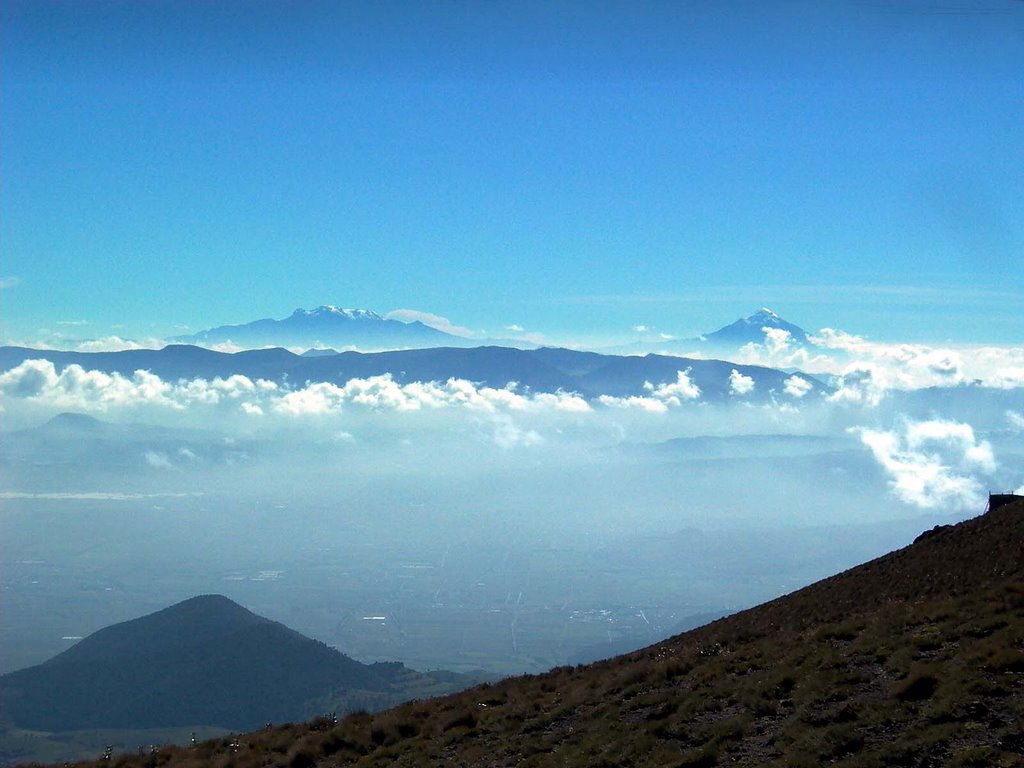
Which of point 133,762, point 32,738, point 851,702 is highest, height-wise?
point 851,702

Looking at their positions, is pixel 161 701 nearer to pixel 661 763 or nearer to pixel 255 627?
pixel 255 627

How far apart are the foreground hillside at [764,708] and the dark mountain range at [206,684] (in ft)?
431

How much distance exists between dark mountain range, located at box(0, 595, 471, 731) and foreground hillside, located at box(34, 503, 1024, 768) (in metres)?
131

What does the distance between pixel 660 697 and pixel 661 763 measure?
4302 mm

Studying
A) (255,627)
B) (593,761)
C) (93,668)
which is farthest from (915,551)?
(93,668)

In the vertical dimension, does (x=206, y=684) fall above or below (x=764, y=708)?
below

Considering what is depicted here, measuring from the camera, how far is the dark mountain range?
525ft

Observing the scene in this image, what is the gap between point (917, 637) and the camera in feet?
59.3

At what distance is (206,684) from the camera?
177m

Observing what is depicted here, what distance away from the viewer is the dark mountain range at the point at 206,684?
160000 millimetres

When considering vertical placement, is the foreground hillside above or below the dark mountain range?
above

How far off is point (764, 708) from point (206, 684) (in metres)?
181

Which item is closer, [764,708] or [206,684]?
[764,708]

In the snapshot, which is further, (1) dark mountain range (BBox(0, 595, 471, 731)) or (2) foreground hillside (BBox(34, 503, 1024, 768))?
(1) dark mountain range (BBox(0, 595, 471, 731))
